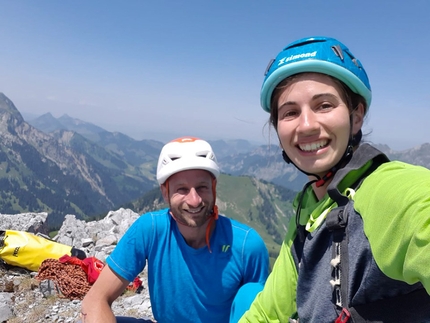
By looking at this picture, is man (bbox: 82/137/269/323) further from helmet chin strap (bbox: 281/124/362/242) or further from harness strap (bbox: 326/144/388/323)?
harness strap (bbox: 326/144/388/323)

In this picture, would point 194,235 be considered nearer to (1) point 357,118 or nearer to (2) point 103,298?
(2) point 103,298

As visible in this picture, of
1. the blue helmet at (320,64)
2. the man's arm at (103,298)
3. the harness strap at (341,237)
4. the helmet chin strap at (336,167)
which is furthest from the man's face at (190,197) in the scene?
the harness strap at (341,237)

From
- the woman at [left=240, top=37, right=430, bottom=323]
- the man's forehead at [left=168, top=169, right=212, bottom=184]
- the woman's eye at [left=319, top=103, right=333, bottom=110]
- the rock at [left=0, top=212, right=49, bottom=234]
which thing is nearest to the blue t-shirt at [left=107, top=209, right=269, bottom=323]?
the man's forehead at [left=168, top=169, right=212, bottom=184]

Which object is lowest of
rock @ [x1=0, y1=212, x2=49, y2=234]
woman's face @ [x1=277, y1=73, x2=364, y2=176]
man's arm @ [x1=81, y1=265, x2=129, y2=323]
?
rock @ [x1=0, y1=212, x2=49, y2=234]

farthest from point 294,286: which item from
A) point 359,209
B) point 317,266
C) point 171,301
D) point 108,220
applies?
point 108,220

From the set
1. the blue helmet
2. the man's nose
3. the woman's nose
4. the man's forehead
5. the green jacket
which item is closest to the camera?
the green jacket

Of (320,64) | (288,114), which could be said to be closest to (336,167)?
(288,114)

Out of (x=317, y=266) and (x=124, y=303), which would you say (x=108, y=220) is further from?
(x=317, y=266)

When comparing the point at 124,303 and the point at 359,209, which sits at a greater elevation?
the point at 359,209
